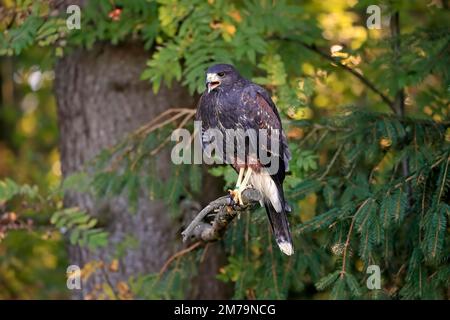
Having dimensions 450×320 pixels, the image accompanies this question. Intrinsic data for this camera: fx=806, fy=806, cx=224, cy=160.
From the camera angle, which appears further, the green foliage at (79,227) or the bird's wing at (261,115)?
the green foliage at (79,227)

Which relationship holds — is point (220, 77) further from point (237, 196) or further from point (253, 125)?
point (237, 196)

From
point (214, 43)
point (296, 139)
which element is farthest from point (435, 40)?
point (214, 43)

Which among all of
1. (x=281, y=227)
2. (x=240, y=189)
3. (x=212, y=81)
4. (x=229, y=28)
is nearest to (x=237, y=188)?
(x=240, y=189)

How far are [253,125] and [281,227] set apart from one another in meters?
0.63

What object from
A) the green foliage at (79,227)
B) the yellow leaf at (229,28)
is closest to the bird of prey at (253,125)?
the yellow leaf at (229,28)

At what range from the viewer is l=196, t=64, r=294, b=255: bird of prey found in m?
4.75

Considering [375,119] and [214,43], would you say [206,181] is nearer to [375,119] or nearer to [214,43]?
[214,43]

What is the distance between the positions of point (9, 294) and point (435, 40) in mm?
4990

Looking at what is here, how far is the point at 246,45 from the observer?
5.66 meters

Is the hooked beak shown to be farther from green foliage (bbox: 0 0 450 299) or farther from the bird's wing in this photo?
green foliage (bbox: 0 0 450 299)

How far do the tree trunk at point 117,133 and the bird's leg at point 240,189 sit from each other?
5.26ft

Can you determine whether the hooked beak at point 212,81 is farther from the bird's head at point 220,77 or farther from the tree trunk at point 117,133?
the tree trunk at point 117,133

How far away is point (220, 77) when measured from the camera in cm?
491

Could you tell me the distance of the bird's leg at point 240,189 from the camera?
4363 millimetres
